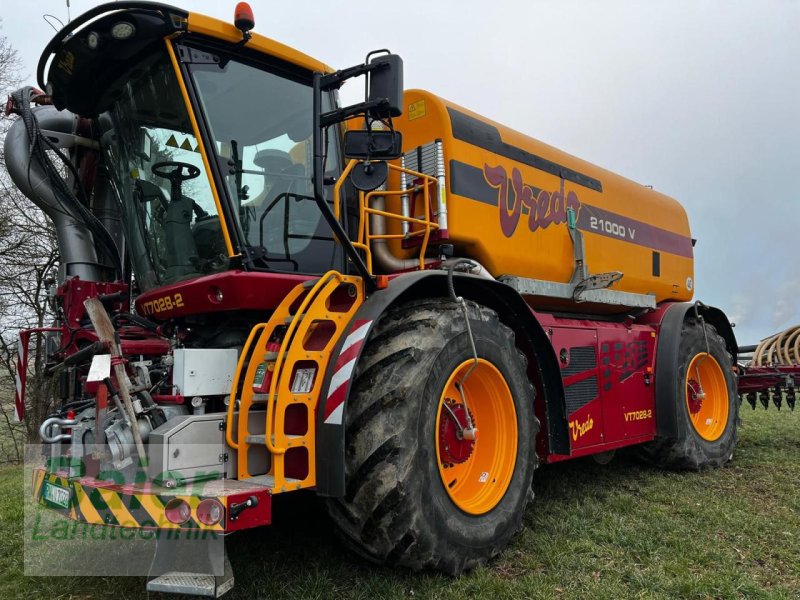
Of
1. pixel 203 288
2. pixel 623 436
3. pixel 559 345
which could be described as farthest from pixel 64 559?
pixel 623 436

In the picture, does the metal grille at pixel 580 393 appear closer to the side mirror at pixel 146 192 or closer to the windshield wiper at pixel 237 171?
the windshield wiper at pixel 237 171

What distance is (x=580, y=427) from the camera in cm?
498

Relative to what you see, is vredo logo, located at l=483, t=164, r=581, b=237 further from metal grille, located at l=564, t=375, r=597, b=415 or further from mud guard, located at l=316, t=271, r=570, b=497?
metal grille, located at l=564, t=375, r=597, b=415

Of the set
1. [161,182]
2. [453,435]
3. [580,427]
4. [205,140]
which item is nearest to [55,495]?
[161,182]

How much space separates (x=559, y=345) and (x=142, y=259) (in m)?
3.12

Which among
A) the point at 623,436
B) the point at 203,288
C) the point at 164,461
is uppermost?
the point at 203,288

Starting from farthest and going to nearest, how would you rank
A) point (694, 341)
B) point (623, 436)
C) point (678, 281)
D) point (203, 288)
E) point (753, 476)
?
point (678, 281) < point (694, 341) < point (753, 476) < point (623, 436) < point (203, 288)

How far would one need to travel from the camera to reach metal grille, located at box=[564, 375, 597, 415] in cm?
491

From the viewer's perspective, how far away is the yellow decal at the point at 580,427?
192 inches

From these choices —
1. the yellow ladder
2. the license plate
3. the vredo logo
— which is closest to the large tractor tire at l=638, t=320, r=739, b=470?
the vredo logo

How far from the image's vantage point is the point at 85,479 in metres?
3.15

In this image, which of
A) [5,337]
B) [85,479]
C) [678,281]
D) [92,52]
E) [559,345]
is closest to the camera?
[85,479]

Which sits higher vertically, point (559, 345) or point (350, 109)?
point (350, 109)

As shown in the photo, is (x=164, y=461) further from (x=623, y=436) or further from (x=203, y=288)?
(x=623, y=436)
